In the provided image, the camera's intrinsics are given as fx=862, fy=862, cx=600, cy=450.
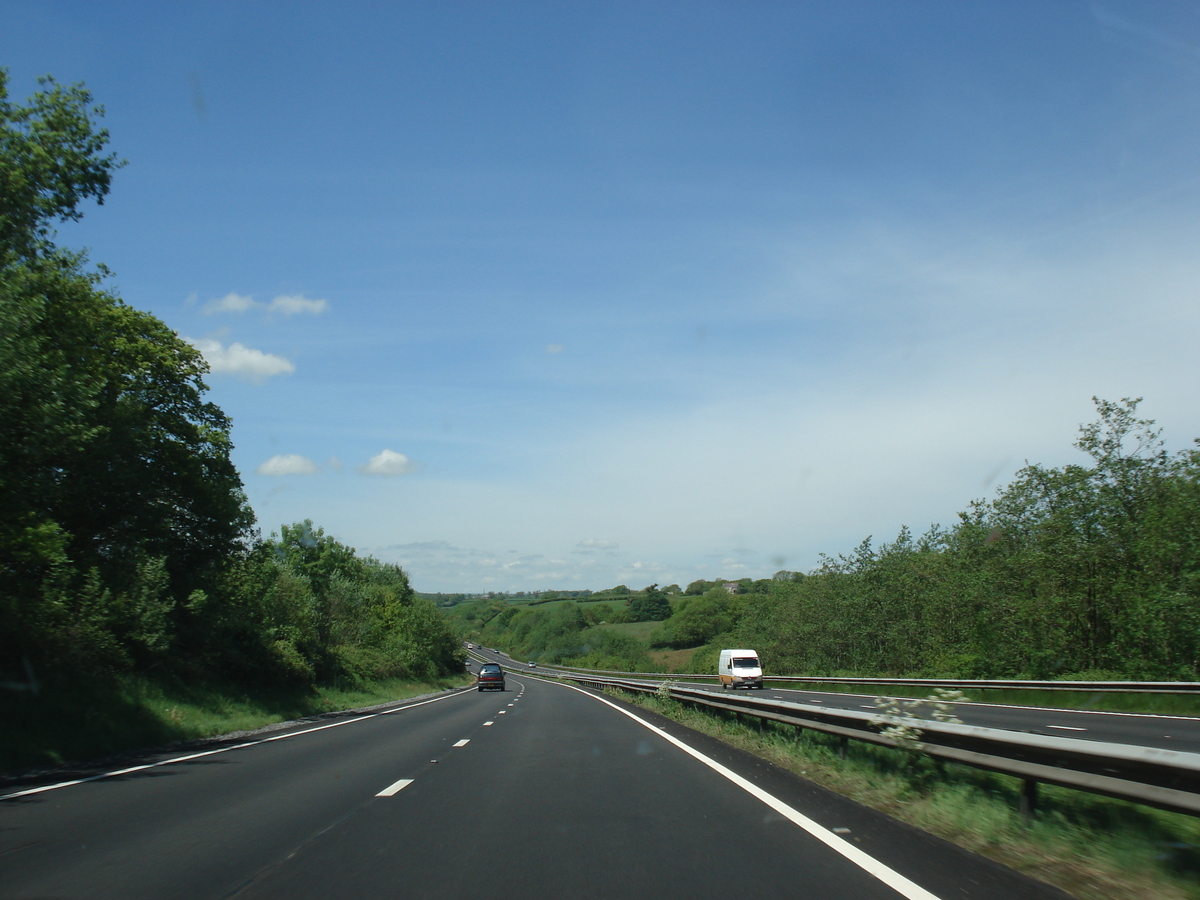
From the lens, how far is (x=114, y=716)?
16.9 meters

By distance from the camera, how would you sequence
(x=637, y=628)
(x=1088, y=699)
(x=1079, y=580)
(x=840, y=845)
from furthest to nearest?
(x=637, y=628) < (x=1079, y=580) < (x=1088, y=699) < (x=840, y=845)

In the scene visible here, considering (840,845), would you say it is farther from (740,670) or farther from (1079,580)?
(740,670)

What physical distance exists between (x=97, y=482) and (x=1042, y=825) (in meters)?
23.7

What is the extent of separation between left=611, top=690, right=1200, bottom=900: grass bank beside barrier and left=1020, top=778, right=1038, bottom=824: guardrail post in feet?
0.21

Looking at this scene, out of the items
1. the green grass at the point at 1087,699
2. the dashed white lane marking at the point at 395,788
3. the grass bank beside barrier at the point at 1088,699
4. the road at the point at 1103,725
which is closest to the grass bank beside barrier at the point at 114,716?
the dashed white lane marking at the point at 395,788

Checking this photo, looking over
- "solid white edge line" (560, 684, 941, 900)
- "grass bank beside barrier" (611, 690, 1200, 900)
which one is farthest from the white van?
"grass bank beside barrier" (611, 690, 1200, 900)

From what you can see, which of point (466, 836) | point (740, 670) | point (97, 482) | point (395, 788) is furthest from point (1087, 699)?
point (97, 482)

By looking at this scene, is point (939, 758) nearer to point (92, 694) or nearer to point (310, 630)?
point (92, 694)

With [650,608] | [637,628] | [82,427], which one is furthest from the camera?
[650,608]

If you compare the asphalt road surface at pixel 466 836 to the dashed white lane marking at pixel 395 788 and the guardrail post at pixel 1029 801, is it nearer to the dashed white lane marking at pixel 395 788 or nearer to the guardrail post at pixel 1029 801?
the dashed white lane marking at pixel 395 788

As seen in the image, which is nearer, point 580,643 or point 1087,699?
point 1087,699

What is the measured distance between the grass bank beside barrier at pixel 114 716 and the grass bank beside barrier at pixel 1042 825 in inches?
451

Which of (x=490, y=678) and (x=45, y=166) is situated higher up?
(x=45, y=166)

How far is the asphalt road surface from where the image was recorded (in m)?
5.49
